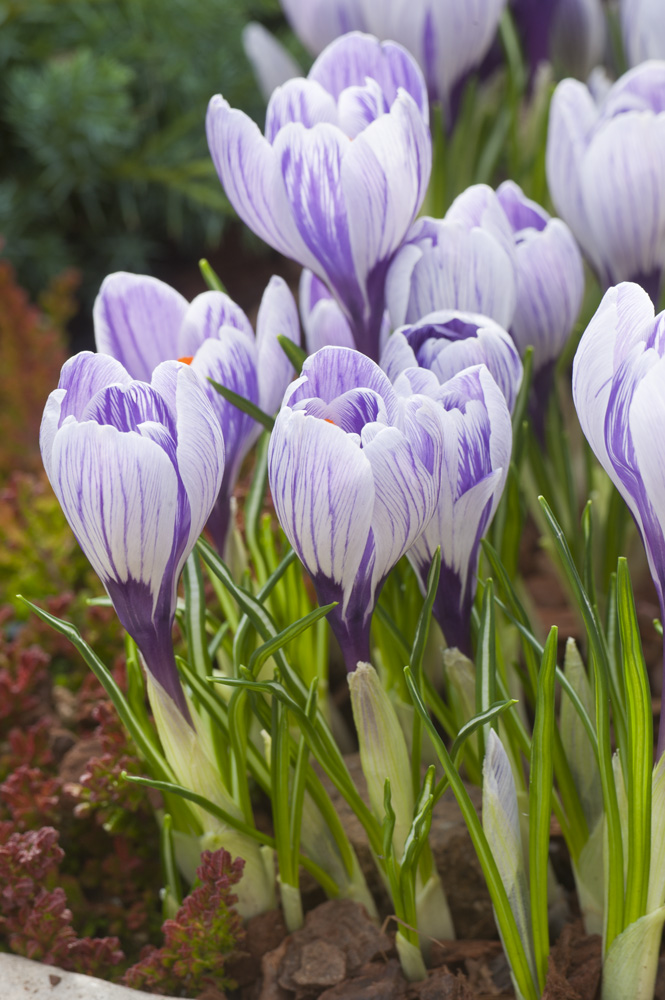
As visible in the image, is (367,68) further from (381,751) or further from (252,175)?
(381,751)

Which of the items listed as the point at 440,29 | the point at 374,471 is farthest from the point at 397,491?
the point at 440,29

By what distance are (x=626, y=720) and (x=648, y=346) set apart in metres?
0.27

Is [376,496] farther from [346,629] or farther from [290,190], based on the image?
[290,190]

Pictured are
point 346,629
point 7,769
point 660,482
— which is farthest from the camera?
point 7,769

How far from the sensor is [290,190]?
736mm

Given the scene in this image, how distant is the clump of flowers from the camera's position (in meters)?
0.74

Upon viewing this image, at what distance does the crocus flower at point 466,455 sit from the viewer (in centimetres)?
64

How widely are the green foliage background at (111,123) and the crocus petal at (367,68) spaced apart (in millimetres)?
1385

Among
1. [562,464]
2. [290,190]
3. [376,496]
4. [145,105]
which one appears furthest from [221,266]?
[376,496]

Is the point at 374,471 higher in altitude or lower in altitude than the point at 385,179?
lower

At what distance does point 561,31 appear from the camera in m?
1.44

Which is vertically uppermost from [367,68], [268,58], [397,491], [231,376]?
[268,58]

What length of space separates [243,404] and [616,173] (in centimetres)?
40

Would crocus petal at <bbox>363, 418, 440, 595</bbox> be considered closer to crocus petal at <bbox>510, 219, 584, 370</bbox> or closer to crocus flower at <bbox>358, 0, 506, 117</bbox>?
crocus petal at <bbox>510, 219, 584, 370</bbox>
